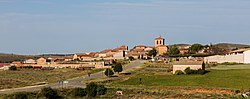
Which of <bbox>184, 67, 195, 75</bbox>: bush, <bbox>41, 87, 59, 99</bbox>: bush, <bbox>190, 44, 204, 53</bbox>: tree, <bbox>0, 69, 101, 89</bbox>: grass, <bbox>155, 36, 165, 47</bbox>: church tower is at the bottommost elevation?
<bbox>41, 87, 59, 99</bbox>: bush

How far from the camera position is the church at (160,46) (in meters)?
135

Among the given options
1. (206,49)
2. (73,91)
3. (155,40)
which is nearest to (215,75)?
(73,91)

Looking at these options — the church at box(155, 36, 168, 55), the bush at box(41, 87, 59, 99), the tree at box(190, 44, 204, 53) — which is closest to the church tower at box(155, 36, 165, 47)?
the church at box(155, 36, 168, 55)

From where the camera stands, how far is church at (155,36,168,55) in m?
135

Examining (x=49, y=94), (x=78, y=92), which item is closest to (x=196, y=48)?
(x=78, y=92)

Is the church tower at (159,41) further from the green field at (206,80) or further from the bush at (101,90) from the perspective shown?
the bush at (101,90)

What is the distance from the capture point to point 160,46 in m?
138

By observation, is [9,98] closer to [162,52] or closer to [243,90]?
[243,90]

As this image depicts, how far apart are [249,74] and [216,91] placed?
12.3 m

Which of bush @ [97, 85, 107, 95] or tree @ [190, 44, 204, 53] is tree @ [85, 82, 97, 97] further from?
tree @ [190, 44, 204, 53]

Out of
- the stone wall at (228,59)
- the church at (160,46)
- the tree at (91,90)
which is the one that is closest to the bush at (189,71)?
the tree at (91,90)

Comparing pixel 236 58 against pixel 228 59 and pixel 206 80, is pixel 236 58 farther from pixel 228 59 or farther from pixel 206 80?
pixel 206 80

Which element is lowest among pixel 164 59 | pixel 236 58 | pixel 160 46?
pixel 236 58

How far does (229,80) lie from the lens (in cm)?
4875
